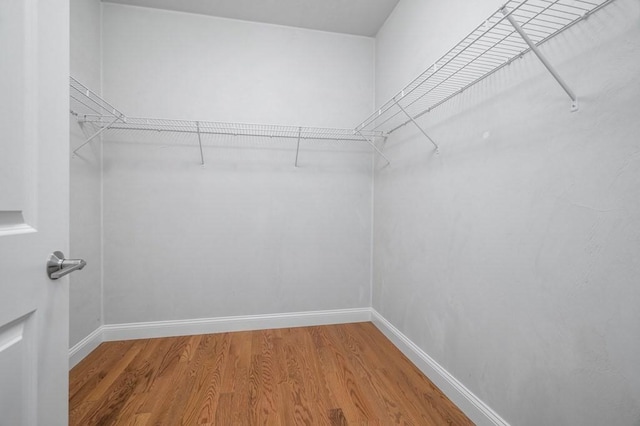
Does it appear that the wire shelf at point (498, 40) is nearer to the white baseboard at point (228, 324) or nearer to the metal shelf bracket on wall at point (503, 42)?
the metal shelf bracket on wall at point (503, 42)

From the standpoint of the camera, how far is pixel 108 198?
1.91 meters

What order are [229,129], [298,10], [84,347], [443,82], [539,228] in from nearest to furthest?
[539,228], [443,82], [84,347], [298,10], [229,129]

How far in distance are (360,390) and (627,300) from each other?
1205mm

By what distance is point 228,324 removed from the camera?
2078 millimetres

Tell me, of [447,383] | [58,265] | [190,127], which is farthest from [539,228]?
[190,127]

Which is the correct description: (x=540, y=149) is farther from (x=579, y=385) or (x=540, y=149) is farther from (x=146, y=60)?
(x=146, y=60)

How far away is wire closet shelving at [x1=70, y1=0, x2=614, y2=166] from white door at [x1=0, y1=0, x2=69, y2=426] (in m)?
0.88

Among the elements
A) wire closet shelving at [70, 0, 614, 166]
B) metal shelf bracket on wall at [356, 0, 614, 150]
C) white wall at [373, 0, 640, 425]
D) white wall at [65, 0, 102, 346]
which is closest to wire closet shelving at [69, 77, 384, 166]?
wire closet shelving at [70, 0, 614, 166]

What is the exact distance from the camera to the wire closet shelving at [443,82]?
857 millimetres

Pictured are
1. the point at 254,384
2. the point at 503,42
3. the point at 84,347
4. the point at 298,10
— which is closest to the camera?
the point at 503,42

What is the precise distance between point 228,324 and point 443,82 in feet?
7.30

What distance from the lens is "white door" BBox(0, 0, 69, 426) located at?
1.72 feet

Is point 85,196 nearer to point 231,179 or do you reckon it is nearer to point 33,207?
point 231,179

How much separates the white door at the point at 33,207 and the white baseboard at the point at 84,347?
4.29 feet
